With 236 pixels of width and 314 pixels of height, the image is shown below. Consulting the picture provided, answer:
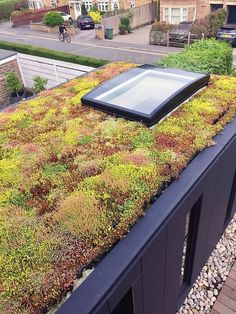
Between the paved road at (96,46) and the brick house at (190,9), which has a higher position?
the brick house at (190,9)

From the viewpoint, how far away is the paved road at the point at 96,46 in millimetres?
24234

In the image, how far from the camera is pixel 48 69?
17750mm

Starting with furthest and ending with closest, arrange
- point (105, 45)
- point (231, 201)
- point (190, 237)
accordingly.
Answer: point (105, 45) < point (231, 201) < point (190, 237)

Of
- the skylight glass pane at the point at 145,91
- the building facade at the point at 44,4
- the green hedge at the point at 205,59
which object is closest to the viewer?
the skylight glass pane at the point at 145,91

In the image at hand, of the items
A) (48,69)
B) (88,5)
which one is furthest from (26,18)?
(48,69)

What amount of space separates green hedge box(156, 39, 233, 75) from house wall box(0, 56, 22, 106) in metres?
11.1

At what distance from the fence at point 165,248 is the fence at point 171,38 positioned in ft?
73.7

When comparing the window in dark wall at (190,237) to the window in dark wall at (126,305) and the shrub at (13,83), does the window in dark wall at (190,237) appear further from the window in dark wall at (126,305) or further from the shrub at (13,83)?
the shrub at (13,83)

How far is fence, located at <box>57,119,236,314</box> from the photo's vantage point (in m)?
3.03

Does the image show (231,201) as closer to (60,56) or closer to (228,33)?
(60,56)

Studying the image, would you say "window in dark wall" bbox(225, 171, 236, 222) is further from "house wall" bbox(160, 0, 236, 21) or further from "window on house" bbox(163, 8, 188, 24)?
"window on house" bbox(163, 8, 188, 24)

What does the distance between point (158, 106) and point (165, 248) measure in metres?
2.64

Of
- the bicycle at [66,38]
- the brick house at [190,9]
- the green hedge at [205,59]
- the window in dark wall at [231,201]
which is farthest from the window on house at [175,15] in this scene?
the window in dark wall at [231,201]

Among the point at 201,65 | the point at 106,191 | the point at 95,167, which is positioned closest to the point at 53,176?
the point at 95,167
